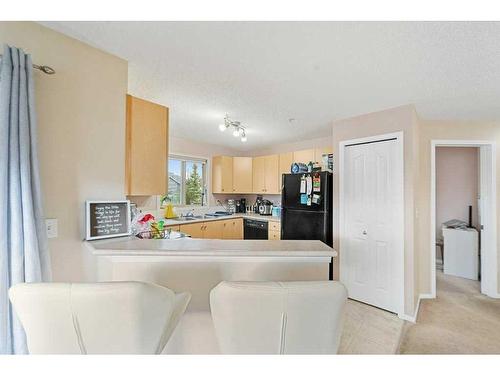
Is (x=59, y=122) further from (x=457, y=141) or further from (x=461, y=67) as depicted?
(x=457, y=141)

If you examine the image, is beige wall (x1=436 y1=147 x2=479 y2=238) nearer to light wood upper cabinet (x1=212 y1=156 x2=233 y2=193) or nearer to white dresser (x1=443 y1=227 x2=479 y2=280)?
white dresser (x1=443 y1=227 x2=479 y2=280)

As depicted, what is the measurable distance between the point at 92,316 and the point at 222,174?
12.6ft

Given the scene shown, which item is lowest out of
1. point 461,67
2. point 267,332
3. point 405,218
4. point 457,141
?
point 267,332

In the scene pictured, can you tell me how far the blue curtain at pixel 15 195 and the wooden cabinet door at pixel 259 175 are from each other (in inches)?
143

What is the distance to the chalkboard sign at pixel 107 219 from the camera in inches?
63.9

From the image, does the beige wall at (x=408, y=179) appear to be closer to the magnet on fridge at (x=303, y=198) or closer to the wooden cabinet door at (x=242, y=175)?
the magnet on fridge at (x=303, y=198)

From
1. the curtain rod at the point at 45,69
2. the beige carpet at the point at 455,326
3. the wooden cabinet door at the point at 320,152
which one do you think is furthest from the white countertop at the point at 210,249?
the wooden cabinet door at the point at 320,152

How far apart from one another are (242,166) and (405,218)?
298 cm

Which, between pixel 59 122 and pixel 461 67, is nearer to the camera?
pixel 59 122

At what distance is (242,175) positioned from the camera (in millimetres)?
4840

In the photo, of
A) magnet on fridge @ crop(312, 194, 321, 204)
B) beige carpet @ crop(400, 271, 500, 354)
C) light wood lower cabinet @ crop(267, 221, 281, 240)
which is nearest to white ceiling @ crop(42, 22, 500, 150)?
magnet on fridge @ crop(312, 194, 321, 204)

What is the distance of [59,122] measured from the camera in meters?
1.56
